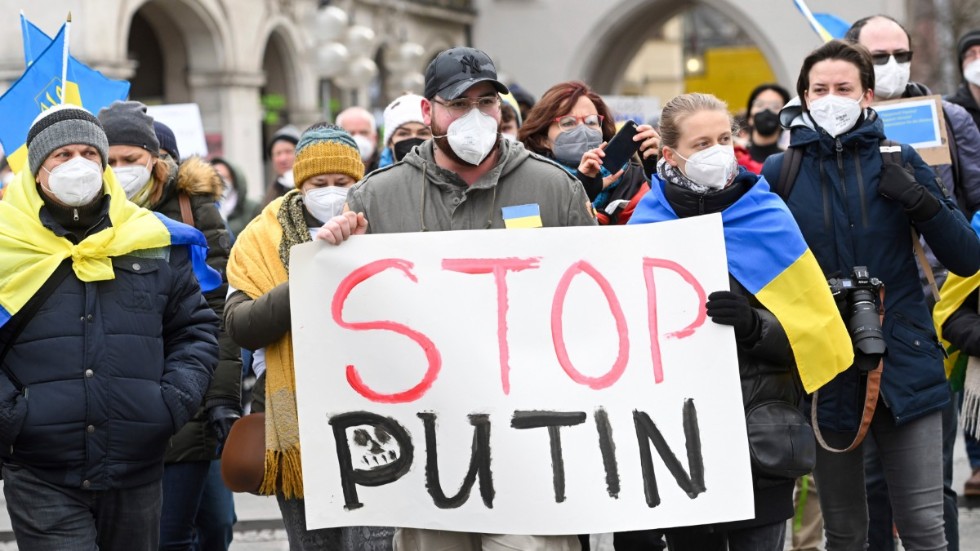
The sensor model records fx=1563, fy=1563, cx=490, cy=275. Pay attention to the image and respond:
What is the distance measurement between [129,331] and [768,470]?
6.09 ft

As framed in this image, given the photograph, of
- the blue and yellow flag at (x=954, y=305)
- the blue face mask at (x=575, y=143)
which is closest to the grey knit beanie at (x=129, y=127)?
the blue face mask at (x=575, y=143)

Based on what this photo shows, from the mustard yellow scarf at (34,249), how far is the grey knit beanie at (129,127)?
3.09 feet

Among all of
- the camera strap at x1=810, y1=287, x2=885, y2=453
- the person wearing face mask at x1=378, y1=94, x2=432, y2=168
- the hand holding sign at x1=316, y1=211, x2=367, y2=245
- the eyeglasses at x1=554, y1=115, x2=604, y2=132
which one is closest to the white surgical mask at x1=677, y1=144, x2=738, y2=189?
the camera strap at x1=810, y1=287, x2=885, y2=453

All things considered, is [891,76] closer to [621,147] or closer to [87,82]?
[621,147]

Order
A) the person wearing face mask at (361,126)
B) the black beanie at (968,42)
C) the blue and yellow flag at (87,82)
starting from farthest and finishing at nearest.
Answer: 1. the person wearing face mask at (361,126)
2. the black beanie at (968,42)
3. the blue and yellow flag at (87,82)

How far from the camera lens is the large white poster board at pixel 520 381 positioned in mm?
4008

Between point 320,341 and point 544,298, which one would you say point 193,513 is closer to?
point 320,341

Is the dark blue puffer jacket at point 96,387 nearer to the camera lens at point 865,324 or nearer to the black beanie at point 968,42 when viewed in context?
the camera lens at point 865,324

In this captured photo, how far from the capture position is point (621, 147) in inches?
217

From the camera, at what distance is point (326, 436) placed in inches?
164

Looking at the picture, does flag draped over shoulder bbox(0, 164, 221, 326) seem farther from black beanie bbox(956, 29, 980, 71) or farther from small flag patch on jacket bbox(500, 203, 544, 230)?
black beanie bbox(956, 29, 980, 71)

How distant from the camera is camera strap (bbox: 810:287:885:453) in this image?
14.8 ft

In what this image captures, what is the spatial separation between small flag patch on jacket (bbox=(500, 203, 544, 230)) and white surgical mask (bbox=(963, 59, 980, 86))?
3398mm

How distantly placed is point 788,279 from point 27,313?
2.13 metres
